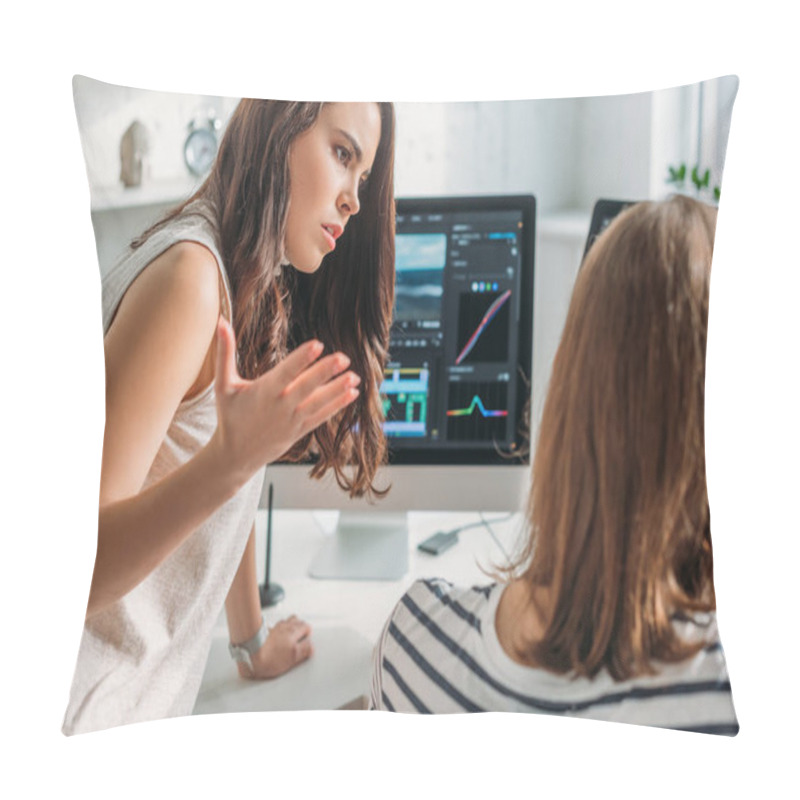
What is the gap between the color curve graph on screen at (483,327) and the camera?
59.5 inches

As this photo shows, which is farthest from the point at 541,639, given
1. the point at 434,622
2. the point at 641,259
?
the point at 641,259

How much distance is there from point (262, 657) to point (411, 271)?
55 cm

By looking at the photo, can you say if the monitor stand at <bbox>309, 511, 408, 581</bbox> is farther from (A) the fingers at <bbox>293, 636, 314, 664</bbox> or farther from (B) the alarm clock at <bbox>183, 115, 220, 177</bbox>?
(B) the alarm clock at <bbox>183, 115, 220, 177</bbox>

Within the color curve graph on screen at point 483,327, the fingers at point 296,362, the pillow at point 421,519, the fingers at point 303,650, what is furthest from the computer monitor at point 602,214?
the fingers at point 303,650

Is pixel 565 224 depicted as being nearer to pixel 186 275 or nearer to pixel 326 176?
pixel 326 176

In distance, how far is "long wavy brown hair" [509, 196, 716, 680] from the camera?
1413 millimetres

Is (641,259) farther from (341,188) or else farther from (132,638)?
(132,638)

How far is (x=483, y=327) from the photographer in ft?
5.00

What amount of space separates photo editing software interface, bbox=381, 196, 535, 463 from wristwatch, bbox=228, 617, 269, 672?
29 cm

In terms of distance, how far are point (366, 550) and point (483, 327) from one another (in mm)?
335

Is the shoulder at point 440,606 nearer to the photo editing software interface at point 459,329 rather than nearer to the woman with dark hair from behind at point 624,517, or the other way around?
the woman with dark hair from behind at point 624,517

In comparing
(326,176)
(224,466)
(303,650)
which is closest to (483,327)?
(326,176)

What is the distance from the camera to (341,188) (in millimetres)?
1489

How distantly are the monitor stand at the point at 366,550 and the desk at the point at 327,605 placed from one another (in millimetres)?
11
